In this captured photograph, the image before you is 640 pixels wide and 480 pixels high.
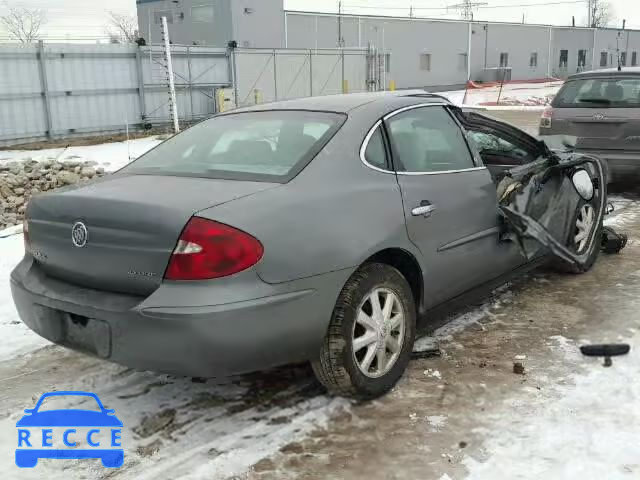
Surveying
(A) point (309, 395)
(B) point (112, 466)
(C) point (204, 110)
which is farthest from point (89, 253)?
(C) point (204, 110)

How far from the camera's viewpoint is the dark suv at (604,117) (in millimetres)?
8086

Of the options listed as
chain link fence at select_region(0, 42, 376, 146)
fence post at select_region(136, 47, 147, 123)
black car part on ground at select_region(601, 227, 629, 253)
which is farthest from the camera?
fence post at select_region(136, 47, 147, 123)

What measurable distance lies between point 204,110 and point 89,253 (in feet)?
66.5

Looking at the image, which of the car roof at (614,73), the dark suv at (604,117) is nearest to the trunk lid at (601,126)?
the dark suv at (604,117)

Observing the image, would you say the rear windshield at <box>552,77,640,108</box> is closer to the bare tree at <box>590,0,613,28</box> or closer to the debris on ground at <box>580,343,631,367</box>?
the debris on ground at <box>580,343,631,367</box>

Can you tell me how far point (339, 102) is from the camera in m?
3.91

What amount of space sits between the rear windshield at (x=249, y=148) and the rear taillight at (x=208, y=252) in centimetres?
52

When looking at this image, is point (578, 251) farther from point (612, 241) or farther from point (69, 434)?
point (69, 434)

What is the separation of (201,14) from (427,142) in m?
32.6

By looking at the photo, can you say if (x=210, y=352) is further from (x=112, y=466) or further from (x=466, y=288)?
(x=466, y=288)

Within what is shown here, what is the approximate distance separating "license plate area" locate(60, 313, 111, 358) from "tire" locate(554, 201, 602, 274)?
3.73 metres

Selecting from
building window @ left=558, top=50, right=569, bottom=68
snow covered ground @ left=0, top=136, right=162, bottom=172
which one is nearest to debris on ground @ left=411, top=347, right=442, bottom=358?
snow covered ground @ left=0, top=136, right=162, bottom=172

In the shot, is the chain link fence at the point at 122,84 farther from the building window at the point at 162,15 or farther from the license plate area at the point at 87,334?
the license plate area at the point at 87,334

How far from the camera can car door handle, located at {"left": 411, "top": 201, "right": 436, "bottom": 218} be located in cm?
366
